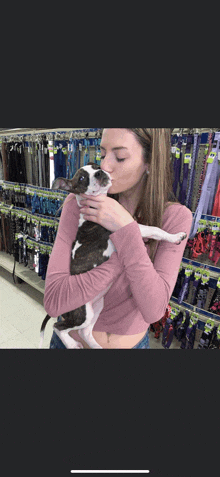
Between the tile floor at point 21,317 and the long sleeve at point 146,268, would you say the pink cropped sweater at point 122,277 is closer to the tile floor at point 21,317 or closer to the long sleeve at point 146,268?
the long sleeve at point 146,268

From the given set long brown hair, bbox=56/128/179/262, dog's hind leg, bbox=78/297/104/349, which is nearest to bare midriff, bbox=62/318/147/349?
dog's hind leg, bbox=78/297/104/349

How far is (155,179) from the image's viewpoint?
748 millimetres

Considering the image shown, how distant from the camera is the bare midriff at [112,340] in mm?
854

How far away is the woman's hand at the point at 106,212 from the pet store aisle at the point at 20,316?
1.35 feet

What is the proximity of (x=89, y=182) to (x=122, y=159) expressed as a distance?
130 mm

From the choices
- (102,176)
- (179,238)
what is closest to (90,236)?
(102,176)

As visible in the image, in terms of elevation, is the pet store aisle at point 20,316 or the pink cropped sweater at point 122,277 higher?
the pink cropped sweater at point 122,277

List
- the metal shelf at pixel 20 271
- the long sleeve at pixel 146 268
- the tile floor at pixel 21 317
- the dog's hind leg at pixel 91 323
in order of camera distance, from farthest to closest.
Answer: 1. the metal shelf at pixel 20 271
2. the tile floor at pixel 21 317
3. the dog's hind leg at pixel 91 323
4. the long sleeve at pixel 146 268

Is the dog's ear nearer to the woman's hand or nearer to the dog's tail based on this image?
the woman's hand

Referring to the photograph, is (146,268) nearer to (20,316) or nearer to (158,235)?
(158,235)

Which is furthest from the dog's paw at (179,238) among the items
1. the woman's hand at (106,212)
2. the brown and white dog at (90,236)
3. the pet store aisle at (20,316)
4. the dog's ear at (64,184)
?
the pet store aisle at (20,316)
